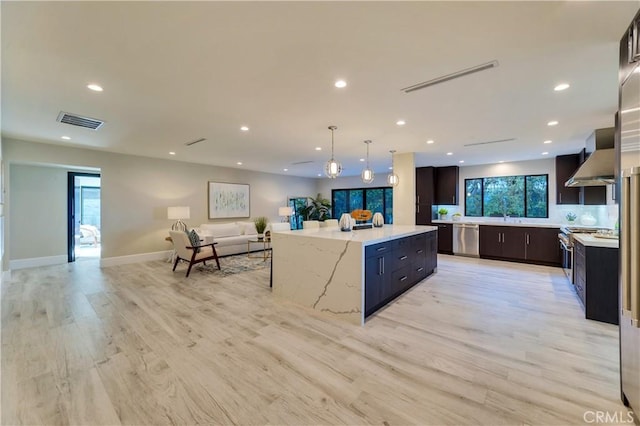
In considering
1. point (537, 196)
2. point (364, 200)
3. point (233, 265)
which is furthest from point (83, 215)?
point (537, 196)

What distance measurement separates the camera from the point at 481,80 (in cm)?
252

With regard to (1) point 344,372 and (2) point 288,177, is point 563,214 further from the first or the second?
(2) point 288,177

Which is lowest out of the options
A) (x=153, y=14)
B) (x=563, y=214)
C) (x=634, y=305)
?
(x=634, y=305)

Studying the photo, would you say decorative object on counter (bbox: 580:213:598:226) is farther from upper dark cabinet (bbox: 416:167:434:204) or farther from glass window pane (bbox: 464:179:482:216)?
upper dark cabinet (bbox: 416:167:434:204)

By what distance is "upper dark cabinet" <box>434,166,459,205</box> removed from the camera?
7.61 m

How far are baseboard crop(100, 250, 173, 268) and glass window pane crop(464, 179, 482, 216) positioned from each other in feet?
27.2

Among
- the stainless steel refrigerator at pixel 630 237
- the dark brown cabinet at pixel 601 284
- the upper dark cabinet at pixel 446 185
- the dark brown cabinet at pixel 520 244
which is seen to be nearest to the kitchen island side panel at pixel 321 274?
the stainless steel refrigerator at pixel 630 237

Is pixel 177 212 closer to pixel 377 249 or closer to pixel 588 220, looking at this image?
pixel 377 249

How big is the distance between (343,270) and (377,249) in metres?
0.50

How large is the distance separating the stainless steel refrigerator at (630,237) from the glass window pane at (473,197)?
6171 mm

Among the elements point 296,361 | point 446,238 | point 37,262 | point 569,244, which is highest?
point 569,244

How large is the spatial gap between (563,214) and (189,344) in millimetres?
8049

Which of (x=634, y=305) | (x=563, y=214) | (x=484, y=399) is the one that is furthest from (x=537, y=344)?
(x=563, y=214)

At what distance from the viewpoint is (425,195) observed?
7.76 m
